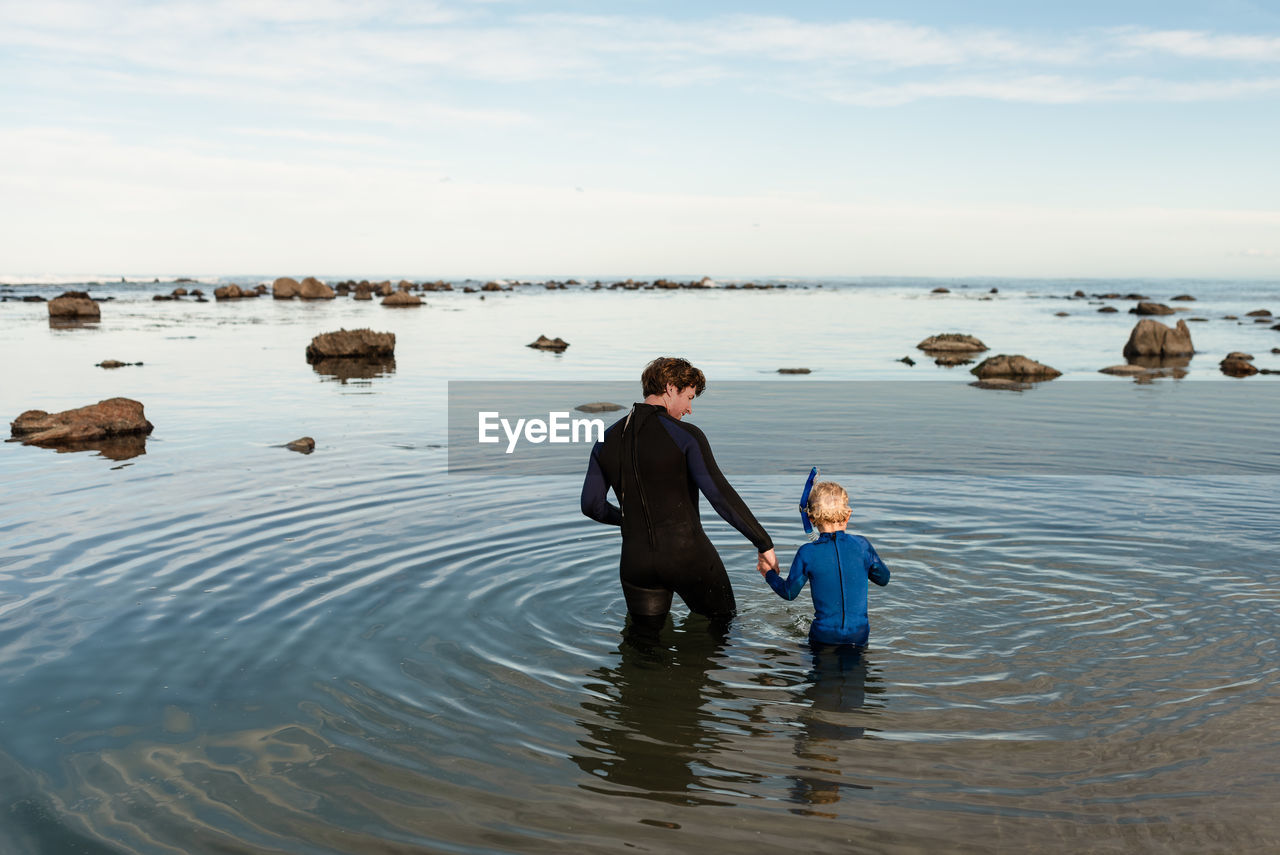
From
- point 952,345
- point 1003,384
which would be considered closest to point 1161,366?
point 952,345

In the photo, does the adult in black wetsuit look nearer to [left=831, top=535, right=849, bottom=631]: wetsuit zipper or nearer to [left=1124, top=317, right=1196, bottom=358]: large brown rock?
[left=831, top=535, right=849, bottom=631]: wetsuit zipper

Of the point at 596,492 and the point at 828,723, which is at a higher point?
the point at 596,492

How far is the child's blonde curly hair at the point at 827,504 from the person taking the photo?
287 inches

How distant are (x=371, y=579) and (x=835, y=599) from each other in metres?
4.93

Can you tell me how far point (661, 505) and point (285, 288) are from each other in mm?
100436

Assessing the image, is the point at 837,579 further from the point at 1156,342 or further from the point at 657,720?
the point at 1156,342

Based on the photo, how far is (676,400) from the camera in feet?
24.6

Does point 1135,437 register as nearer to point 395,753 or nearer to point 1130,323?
point 395,753

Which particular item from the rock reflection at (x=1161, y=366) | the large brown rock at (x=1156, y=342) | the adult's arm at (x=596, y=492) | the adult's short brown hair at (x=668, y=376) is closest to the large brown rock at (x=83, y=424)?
the adult's arm at (x=596, y=492)

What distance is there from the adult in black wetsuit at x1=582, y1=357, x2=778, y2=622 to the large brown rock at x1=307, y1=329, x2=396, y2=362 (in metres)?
30.5

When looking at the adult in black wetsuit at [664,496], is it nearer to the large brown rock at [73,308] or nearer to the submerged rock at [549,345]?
the submerged rock at [549,345]

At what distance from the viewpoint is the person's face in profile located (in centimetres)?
747

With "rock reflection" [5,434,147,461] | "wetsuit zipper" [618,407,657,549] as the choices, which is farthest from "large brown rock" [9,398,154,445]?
"wetsuit zipper" [618,407,657,549]

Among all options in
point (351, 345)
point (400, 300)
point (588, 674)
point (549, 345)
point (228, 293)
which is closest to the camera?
point (588, 674)
